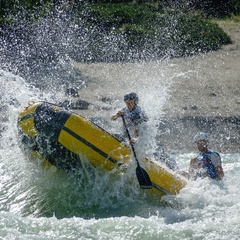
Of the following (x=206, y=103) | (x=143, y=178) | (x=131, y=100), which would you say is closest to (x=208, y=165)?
(x=143, y=178)

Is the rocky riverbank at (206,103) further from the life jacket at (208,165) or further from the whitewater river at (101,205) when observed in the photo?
the life jacket at (208,165)

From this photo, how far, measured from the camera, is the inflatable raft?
9414mm

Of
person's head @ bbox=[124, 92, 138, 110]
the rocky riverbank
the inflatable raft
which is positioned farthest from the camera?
the rocky riverbank

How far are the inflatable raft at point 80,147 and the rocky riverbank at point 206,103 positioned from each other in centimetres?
243

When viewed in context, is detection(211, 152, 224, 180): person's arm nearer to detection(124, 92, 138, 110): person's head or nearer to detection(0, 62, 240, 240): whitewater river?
detection(0, 62, 240, 240): whitewater river

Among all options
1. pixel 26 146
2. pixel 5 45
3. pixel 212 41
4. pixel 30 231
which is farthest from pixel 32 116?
pixel 212 41

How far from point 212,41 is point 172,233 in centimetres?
966

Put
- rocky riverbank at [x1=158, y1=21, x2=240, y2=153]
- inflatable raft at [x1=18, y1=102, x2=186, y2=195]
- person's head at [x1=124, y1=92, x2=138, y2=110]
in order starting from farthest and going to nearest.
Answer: rocky riverbank at [x1=158, y1=21, x2=240, y2=153]
person's head at [x1=124, y1=92, x2=138, y2=110]
inflatable raft at [x1=18, y1=102, x2=186, y2=195]

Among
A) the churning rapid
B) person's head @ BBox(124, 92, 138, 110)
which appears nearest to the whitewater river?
the churning rapid

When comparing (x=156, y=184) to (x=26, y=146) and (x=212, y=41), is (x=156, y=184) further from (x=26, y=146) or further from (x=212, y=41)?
(x=212, y=41)

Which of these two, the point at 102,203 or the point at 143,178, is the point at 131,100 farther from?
the point at 102,203

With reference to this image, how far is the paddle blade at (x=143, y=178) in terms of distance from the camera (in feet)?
30.3

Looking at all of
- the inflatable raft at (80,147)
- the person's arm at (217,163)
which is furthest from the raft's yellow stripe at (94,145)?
the person's arm at (217,163)

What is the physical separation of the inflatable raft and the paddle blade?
9 centimetres
